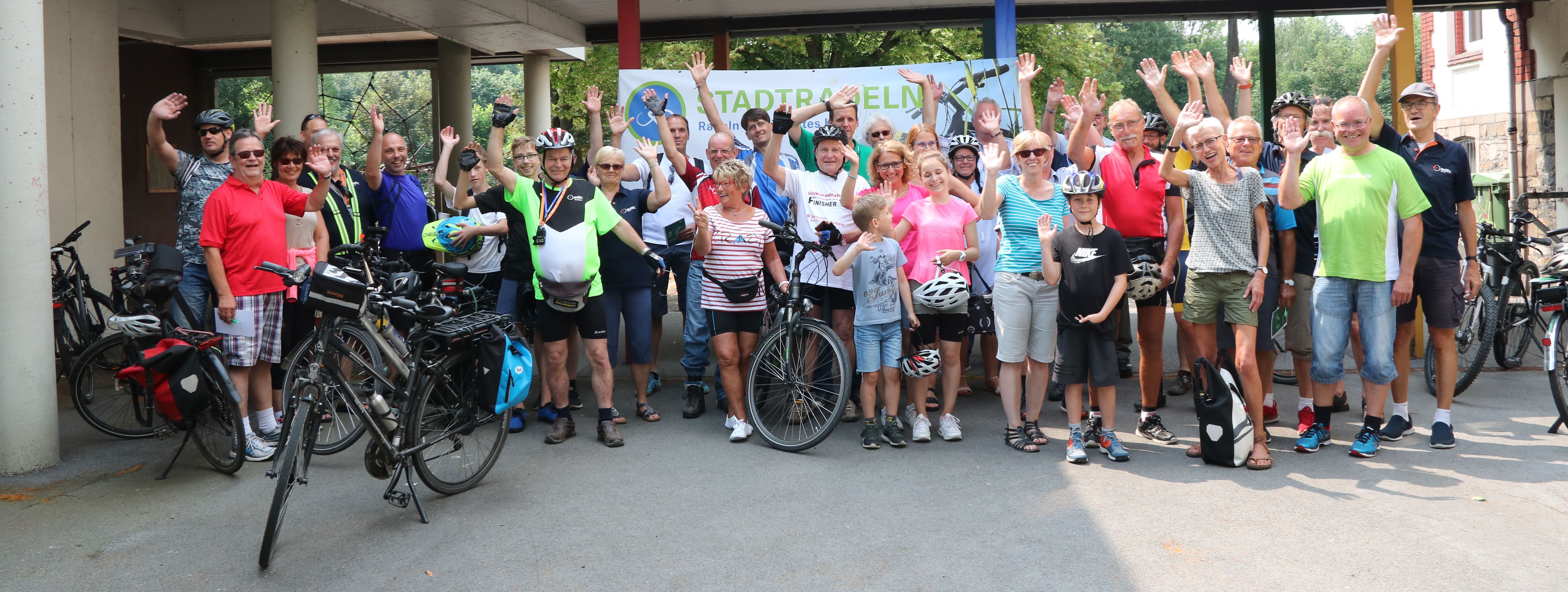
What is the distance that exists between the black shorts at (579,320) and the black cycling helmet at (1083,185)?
8.79ft

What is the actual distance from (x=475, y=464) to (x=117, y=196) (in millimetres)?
6766

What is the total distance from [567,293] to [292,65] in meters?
6.21

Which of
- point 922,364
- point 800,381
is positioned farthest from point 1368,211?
point 800,381

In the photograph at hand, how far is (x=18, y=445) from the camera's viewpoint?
529cm

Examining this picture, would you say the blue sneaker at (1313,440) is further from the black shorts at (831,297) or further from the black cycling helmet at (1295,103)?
the black shorts at (831,297)

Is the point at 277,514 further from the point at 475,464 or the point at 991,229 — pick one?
the point at 991,229

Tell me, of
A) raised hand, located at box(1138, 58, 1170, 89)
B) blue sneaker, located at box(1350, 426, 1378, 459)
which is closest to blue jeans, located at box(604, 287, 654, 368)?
raised hand, located at box(1138, 58, 1170, 89)

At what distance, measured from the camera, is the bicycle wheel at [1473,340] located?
675cm

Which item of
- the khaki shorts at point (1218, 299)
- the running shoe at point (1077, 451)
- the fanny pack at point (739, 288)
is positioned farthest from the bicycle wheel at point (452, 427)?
the khaki shorts at point (1218, 299)

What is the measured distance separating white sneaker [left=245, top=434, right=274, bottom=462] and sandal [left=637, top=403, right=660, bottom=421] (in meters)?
2.09

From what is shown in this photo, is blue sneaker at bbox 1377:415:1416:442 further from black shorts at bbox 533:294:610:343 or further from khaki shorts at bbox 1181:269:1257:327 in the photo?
black shorts at bbox 533:294:610:343

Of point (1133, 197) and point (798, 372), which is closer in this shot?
point (798, 372)

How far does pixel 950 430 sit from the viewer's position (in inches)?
231

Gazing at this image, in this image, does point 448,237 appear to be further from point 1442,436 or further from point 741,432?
point 1442,436
